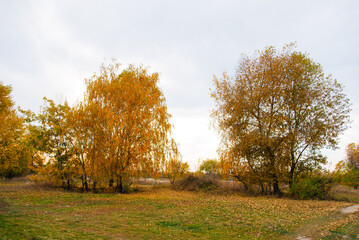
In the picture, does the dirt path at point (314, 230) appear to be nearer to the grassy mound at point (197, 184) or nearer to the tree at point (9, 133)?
the grassy mound at point (197, 184)

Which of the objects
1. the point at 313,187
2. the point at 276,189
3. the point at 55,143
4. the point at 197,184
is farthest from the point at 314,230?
the point at 55,143

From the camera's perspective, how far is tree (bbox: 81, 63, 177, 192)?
1841 cm

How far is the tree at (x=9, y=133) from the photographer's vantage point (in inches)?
1104

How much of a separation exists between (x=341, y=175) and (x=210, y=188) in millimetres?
10760

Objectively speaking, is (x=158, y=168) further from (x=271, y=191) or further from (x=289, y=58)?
(x=289, y=58)

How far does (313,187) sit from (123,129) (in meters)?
15.2

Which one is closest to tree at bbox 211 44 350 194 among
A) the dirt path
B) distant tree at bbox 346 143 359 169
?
the dirt path

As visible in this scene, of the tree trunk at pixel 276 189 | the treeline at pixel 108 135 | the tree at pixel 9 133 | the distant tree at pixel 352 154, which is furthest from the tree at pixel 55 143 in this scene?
the distant tree at pixel 352 154

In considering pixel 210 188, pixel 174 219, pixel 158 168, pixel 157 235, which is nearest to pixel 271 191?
pixel 210 188

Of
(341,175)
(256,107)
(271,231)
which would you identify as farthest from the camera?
(256,107)

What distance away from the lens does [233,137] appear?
22.0 meters

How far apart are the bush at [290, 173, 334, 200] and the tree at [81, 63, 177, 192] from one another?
35.4ft

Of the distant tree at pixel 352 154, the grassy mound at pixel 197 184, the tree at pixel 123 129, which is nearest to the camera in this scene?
the tree at pixel 123 129

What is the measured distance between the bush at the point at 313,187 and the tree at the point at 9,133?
28.0m
